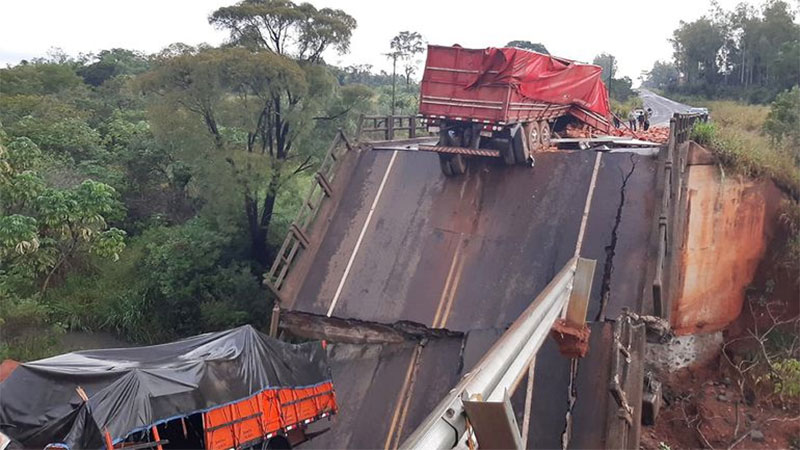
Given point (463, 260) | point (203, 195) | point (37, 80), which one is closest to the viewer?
point (463, 260)

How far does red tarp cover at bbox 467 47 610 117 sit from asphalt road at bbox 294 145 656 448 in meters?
1.57

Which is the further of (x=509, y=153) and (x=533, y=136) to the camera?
(x=533, y=136)

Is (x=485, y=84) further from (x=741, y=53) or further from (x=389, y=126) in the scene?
(x=741, y=53)

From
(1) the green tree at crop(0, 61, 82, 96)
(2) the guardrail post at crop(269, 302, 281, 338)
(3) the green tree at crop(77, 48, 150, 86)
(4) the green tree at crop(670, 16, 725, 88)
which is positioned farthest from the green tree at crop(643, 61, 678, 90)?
(2) the guardrail post at crop(269, 302, 281, 338)

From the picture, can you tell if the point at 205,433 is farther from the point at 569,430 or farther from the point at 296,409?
the point at 569,430

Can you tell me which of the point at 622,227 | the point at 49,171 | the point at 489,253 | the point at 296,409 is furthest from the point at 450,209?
the point at 49,171

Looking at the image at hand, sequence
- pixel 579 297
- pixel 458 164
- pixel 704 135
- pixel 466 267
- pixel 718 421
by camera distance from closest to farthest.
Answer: pixel 579 297
pixel 718 421
pixel 466 267
pixel 704 135
pixel 458 164

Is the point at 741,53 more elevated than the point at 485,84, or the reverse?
the point at 741,53

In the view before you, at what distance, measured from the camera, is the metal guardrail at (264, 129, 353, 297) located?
11914mm

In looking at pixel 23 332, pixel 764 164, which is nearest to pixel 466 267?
pixel 764 164

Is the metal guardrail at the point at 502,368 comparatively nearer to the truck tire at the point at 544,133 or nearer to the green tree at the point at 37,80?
the truck tire at the point at 544,133

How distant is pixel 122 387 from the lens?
24.8 feet

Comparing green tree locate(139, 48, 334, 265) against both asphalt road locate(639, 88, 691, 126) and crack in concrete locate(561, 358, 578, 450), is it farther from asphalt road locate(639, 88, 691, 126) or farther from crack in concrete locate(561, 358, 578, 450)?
asphalt road locate(639, 88, 691, 126)

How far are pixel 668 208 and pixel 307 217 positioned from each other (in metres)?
6.74
